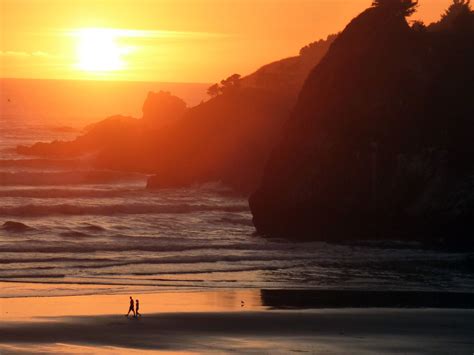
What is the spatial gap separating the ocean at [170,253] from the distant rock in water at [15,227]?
0.28ft

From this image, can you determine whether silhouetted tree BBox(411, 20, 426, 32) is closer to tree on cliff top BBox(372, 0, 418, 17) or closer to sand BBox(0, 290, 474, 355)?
tree on cliff top BBox(372, 0, 418, 17)

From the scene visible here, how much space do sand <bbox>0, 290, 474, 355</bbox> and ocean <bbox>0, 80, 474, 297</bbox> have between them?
13.2 feet

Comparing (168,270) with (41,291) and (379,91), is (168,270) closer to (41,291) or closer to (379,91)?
(41,291)

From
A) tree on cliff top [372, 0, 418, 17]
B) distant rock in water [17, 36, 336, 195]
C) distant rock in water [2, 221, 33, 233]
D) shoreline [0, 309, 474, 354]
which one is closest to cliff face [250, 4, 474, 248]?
tree on cliff top [372, 0, 418, 17]

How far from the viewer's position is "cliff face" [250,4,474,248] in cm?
5666

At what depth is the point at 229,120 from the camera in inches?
3873

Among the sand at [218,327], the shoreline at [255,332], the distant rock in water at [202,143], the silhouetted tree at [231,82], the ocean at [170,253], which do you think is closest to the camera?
the shoreline at [255,332]

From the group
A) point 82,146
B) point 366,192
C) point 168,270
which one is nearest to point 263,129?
point 82,146

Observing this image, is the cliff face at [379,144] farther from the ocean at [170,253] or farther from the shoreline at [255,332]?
the shoreline at [255,332]

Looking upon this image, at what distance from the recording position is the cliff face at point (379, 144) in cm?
5666

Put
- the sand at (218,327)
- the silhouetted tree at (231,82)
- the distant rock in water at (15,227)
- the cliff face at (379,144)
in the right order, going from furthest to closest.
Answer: the silhouetted tree at (231,82) → the distant rock in water at (15,227) → the cliff face at (379,144) → the sand at (218,327)

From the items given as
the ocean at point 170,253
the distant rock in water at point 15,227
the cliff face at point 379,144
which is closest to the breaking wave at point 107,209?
the ocean at point 170,253

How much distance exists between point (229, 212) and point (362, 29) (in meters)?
18.4

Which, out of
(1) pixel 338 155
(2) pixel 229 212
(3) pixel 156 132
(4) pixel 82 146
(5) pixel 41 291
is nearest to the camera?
(5) pixel 41 291
